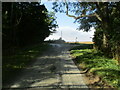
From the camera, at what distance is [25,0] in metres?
15.1

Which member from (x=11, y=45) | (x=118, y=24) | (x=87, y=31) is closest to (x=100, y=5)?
(x=118, y=24)

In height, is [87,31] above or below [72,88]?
→ above

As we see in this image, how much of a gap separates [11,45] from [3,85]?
28.7ft

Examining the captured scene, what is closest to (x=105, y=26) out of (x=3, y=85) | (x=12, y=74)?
(x=12, y=74)

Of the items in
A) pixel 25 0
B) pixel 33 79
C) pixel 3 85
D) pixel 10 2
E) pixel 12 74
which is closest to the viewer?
pixel 3 85

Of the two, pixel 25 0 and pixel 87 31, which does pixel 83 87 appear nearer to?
pixel 25 0

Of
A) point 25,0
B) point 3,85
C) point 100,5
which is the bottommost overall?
point 3,85

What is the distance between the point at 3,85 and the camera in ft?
16.8

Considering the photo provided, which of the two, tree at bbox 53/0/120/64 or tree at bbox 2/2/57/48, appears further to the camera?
tree at bbox 2/2/57/48

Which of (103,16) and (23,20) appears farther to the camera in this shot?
(23,20)

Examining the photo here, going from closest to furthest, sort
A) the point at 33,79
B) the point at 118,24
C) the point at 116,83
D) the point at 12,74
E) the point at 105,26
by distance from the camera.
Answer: the point at 116,83, the point at 33,79, the point at 12,74, the point at 118,24, the point at 105,26

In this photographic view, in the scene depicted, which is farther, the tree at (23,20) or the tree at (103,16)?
the tree at (23,20)

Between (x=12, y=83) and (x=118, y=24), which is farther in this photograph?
(x=118, y=24)

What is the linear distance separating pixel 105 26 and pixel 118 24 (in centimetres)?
216
